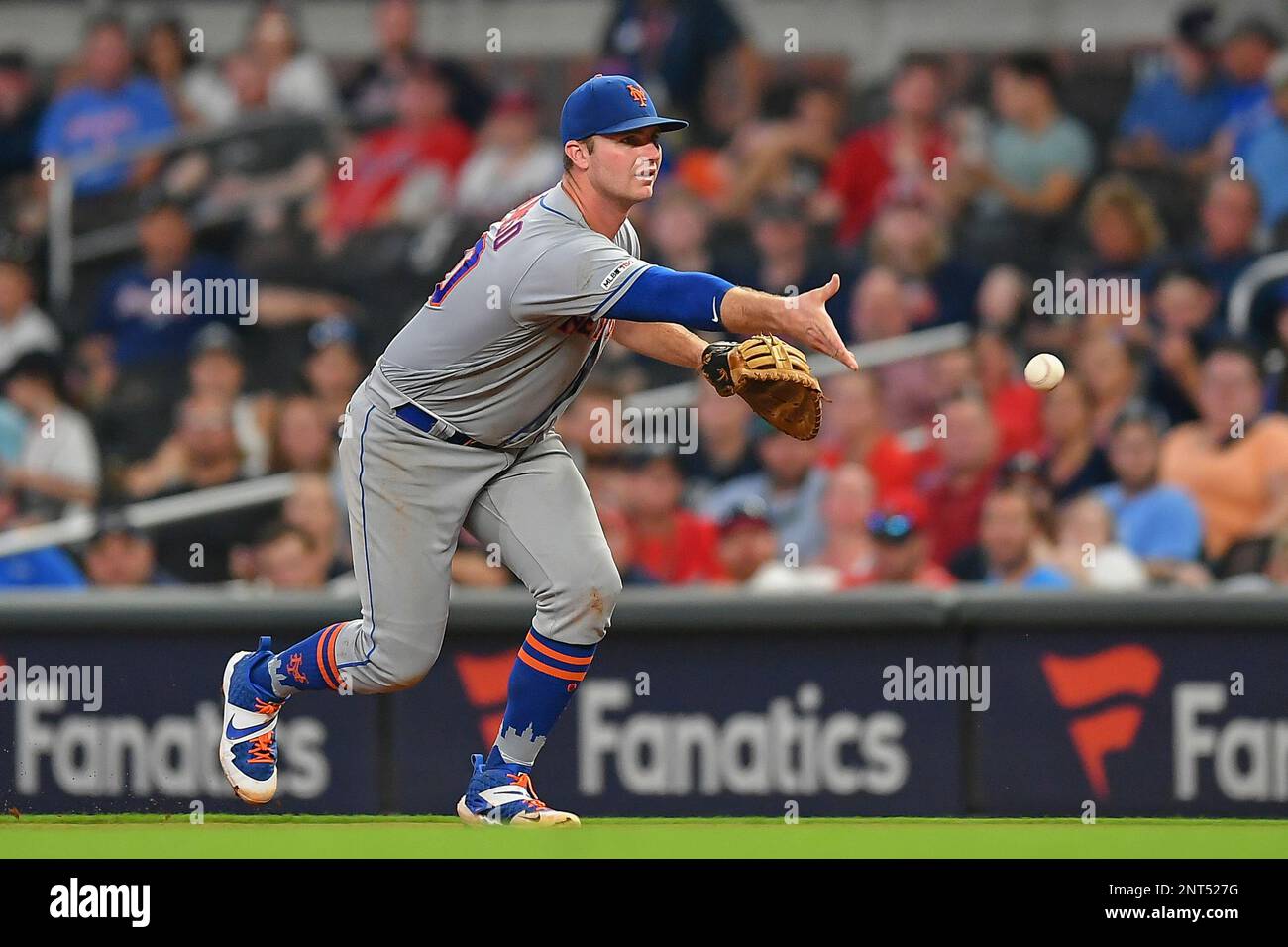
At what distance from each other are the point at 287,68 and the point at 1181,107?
5.07 meters


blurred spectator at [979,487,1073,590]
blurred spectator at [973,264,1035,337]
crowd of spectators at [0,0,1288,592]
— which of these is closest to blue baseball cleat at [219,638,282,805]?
crowd of spectators at [0,0,1288,592]

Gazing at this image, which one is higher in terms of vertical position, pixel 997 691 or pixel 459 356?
pixel 459 356

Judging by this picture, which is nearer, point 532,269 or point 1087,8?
point 532,269

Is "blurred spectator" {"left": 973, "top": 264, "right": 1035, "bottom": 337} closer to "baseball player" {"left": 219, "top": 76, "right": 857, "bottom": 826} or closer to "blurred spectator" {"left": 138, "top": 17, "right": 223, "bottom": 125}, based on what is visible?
"baseball player" {"left": 219, "top": 76, "right": 857, "bottom": 826}

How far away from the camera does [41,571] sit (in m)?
9.14

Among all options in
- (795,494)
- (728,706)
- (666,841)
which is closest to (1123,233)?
(795,494)

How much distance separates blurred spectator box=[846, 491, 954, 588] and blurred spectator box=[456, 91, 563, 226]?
3114 mm

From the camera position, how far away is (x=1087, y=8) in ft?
40.1

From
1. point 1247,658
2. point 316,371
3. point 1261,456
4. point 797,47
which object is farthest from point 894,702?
point 797,47

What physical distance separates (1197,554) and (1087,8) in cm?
506

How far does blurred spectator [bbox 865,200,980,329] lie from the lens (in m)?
9.65

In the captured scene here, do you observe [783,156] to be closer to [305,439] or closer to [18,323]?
[305,439]
